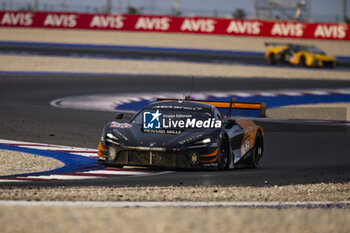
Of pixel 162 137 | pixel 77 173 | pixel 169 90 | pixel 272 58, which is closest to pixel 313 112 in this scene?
pixel 169 90

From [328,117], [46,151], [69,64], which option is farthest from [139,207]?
[69,64]

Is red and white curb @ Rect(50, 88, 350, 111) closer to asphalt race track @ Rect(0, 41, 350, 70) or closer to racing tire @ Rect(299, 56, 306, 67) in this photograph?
racing tire @ Rect(299, 56, 306, 67)

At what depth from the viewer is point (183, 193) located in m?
8.38

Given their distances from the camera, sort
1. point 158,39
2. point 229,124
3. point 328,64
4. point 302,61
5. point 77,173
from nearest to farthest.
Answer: point 77,173
point 229,124
point 328,64
point 302,61
point 158,39

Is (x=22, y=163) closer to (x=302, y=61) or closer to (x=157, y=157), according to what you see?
Answer: (x=157, y=157)

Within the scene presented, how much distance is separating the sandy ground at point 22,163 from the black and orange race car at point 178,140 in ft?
2.67

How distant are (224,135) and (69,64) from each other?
2298cm

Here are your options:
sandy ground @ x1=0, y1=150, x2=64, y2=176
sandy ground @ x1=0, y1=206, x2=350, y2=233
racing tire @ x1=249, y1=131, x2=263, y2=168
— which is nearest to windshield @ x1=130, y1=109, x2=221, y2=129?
racing tire @ x1=249, y1=131, x2=263, y2=168

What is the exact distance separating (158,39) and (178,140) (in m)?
35.3

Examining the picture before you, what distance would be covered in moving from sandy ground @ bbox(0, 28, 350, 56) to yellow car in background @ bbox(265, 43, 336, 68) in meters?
7.65

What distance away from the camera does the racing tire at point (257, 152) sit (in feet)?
39.4

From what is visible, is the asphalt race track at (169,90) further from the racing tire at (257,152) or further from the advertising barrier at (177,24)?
the advertising barrier at (177,24)

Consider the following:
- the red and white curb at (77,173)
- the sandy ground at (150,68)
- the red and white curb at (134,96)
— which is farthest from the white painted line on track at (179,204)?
the sandy ground at (150,68)

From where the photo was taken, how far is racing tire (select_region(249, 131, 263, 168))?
12.0 metres
